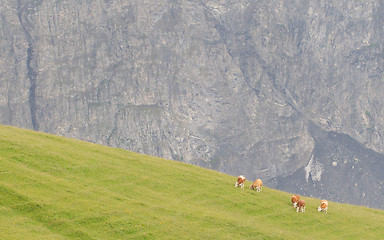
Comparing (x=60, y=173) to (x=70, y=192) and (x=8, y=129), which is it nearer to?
(x=70, y=192)

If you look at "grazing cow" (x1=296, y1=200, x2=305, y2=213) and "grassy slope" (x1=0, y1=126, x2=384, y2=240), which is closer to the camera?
"grassy slope" (x1=0, y1=126, x2=384, y2=240)

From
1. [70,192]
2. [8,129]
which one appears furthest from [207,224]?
[8,129]

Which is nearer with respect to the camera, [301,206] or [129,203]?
[129,203]

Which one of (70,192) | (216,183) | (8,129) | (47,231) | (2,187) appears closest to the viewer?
(47,231)

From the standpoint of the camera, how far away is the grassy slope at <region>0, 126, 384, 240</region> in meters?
49.3

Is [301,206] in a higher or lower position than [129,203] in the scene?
higher

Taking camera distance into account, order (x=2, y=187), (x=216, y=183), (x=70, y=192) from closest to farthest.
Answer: (x=2, y=187) → (x=70, y=192) → (x=216, y=183)

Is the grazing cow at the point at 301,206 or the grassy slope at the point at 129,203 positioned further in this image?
the grazing cow at the point at 301,206

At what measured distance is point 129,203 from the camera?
56062 mm

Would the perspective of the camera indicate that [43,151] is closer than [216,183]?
Yes

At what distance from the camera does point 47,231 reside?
4662cm

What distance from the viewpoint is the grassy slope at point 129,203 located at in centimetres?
4934

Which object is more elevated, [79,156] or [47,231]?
[79,156]

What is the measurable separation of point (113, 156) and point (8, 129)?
52.6 feet
